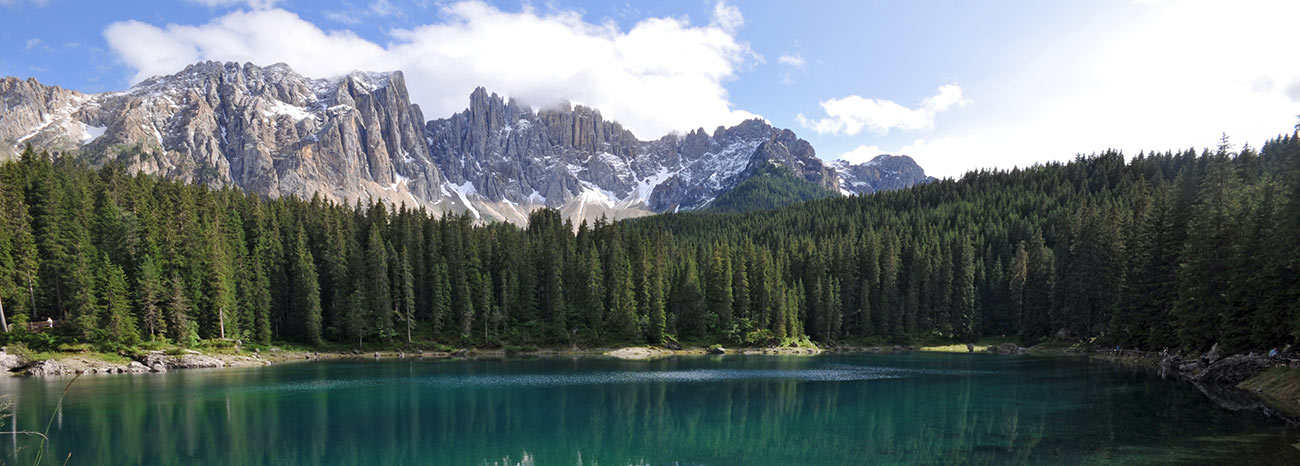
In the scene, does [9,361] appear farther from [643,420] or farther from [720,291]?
[720,291]

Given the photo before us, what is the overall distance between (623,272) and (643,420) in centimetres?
6135

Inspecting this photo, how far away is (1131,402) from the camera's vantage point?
38688 millimetres

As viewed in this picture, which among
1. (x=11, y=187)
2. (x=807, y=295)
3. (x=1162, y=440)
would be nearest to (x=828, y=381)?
(x=1162, y=440)

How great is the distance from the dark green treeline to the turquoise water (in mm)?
10826

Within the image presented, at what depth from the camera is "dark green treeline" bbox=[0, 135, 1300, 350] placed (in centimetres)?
5525

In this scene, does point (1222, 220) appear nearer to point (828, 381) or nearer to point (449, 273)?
point (828, 381)

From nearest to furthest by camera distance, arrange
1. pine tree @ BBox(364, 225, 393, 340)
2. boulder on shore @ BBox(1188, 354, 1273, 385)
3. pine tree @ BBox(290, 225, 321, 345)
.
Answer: boulder on shore @ BBox(1188, 354, 1273, 385), pine tree @ BBox(290, 225, 321, 345), pine tree @ BBox(364, 225, 393, 340)

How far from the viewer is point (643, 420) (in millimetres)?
37562

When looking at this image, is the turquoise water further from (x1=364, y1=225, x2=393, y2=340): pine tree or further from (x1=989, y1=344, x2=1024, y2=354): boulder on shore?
(x1=989, y1=344, x2=1024, y2=354): boulder on shore

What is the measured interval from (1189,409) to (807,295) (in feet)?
240

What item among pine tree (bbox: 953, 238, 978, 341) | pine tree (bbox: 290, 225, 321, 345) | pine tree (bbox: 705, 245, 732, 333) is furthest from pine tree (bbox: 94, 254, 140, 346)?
pine tree (bbox: 953, 238, 978, 341)

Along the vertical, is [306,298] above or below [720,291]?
above

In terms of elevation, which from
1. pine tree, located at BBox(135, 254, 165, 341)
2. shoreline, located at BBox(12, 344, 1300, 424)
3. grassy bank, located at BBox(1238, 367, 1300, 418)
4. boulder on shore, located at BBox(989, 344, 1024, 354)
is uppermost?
pine tree, located at BBox(135, 254, 165, 341)

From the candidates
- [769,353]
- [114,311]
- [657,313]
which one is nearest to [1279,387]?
[769,353]
